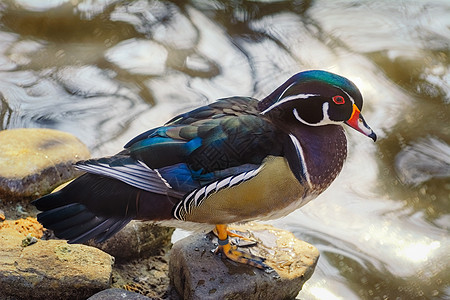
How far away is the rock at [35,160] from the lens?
3635 millimetres

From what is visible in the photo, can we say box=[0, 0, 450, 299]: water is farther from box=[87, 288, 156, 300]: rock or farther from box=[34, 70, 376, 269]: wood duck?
box=[87, 288, 156, 300]: rock

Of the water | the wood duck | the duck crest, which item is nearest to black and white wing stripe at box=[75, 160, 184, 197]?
the wood duck

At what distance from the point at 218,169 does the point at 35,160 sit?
4.14 feet

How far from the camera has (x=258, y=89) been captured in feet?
17.4

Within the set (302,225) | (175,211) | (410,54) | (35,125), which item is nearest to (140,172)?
(175,211)

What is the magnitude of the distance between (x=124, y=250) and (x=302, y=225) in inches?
45.3

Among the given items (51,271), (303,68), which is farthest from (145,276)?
(303,68)

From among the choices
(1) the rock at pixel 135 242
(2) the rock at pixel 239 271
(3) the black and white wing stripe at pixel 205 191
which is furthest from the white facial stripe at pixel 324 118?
(1) the rock at pixel 135 242

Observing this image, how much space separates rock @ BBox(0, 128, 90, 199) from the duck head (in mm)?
1287

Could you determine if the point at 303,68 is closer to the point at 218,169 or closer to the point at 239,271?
the point at 239,271

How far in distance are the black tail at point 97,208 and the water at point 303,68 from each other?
43.1 inches

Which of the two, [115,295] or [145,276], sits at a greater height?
[115,295]

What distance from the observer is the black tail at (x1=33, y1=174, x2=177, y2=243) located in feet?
9.55

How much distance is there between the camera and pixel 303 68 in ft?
18.2
